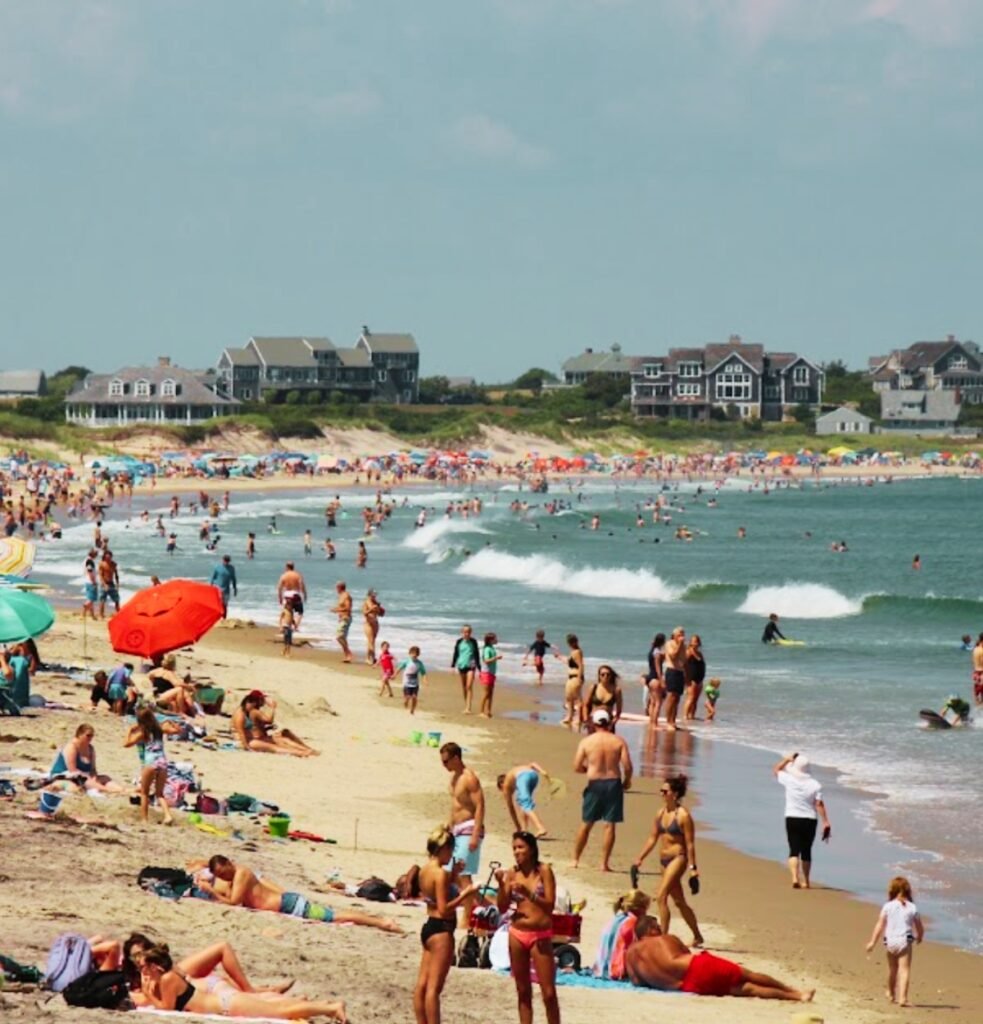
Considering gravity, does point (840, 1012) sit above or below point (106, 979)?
below

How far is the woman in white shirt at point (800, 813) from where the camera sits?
14.4 m

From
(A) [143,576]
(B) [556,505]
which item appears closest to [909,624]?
(A) [143,576]

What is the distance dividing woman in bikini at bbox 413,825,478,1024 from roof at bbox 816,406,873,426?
146 metres

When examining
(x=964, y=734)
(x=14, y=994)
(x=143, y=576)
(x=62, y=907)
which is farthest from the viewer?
(x=143, y=576)

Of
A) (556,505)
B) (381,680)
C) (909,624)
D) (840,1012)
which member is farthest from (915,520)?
(840,1012)

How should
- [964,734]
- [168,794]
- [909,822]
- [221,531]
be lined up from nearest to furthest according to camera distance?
[168,794], [909,822], [964,734], [221,531]

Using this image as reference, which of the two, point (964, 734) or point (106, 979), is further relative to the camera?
point (964, 734)

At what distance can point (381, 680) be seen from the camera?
2597 cm

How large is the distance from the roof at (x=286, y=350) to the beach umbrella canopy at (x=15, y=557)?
12462cm

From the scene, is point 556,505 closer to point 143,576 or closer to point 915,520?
point 915,520

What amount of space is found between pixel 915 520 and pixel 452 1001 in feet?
266

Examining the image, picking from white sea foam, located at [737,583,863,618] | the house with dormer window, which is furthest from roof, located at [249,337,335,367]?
white sea foam, located at [737,583,863,618]

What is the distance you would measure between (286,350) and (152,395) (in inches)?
804

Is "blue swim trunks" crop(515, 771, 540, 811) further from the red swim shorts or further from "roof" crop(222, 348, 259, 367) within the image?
"roof" crop(222, 348, 259, 367)
